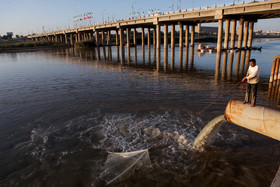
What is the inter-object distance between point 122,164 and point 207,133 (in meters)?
3.64

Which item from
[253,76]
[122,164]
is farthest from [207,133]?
[122,164]

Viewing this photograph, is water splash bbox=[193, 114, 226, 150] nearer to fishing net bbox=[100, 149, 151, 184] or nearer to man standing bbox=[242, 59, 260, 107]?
man standing bbox=[242, 59, 260, 107]

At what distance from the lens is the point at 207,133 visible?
7.68 metres

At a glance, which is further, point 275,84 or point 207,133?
point 275,84

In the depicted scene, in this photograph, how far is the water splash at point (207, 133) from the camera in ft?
23.9

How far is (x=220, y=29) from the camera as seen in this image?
154 feet

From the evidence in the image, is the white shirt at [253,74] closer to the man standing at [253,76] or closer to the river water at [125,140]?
the man standing at [253,76]

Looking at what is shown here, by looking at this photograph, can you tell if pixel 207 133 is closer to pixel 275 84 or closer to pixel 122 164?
pixel 122 164

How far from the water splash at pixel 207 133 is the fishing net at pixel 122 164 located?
237 cm

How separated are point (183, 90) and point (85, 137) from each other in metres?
9.82

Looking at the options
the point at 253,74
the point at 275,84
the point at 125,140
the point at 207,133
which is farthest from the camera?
the point at 275,84

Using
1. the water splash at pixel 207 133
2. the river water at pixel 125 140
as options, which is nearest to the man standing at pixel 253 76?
the water splash at pixel 207 133

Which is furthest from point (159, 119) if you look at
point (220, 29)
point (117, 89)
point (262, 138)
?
point (220, 29)

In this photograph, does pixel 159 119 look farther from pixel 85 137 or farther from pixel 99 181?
pixel 99 181
